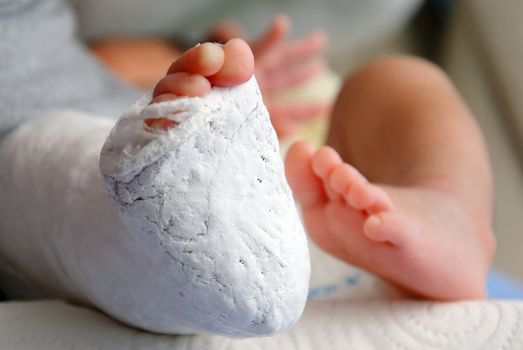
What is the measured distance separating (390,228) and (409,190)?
8 cm

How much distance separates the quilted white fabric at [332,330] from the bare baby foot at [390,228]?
0.8 inches

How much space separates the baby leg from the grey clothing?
20 centimetres

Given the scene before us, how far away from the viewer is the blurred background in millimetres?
857

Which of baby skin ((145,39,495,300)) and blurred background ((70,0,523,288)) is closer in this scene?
baby skin ((145,39,495,300))

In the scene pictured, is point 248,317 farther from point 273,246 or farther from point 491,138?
point 491,138

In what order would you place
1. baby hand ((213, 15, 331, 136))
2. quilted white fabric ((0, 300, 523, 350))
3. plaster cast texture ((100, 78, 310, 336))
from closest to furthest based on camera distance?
1. plaster cast texture ((100, 78, 310, 336))
2. quilted white fabric ((0, 300, 523, 350))
3. baby hand ((213, 15, 331, 136))

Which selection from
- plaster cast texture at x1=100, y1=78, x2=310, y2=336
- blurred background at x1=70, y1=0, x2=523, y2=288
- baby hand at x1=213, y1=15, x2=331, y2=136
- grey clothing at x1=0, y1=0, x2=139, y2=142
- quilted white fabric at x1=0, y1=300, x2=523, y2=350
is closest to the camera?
plaster cast texture at x1=100, y1=78, x2=310, y2=336

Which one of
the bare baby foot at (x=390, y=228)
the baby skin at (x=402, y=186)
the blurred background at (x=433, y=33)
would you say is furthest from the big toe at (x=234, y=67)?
the blurred background at (x=433, y=33)

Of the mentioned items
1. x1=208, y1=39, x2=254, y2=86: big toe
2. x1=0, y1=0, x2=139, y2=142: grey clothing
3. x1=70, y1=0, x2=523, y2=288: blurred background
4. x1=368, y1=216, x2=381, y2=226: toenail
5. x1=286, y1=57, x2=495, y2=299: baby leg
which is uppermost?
x1=208, y1=39, x2=254, y2=86: big toe

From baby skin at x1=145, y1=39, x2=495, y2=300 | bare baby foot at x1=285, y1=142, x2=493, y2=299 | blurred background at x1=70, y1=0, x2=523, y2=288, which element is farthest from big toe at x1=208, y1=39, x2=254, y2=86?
blurred background at x1=70, y1=0, x2=523, y2=288

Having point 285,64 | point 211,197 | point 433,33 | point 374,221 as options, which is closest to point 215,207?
point 211,197

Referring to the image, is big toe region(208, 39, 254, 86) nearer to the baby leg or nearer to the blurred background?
the baby leg

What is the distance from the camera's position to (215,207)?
0.36 m

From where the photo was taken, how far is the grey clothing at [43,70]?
568 millimetres
